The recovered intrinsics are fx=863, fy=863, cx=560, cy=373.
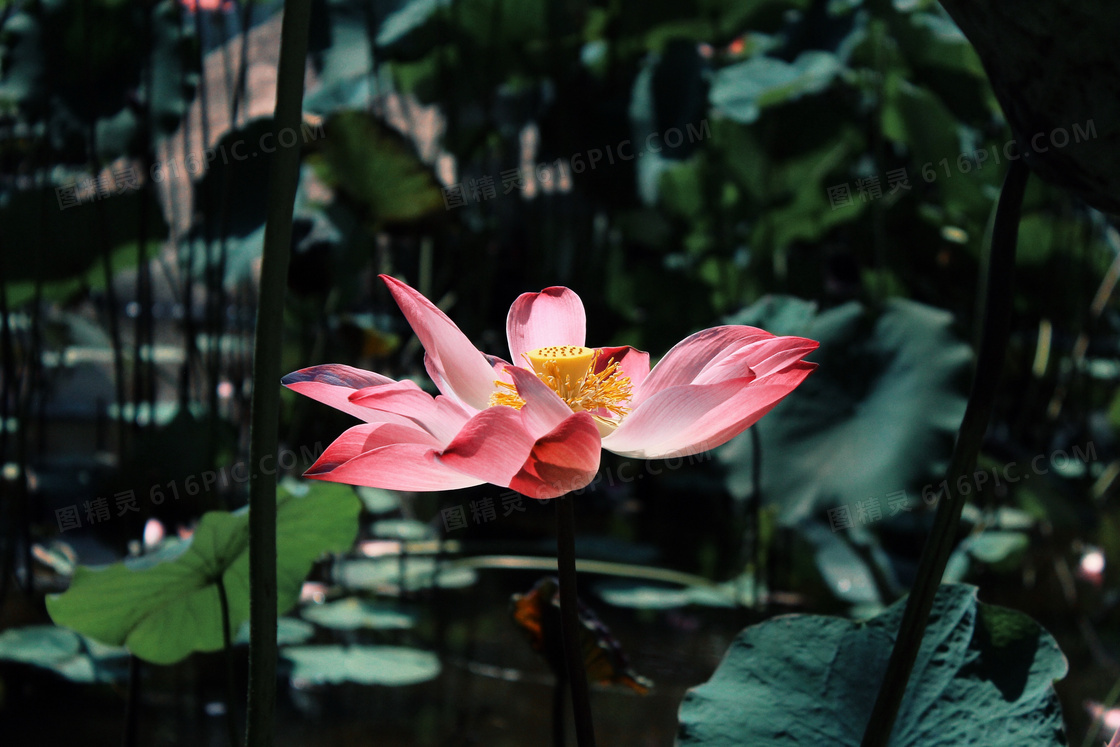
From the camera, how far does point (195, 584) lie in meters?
0.48

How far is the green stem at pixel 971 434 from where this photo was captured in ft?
0.74

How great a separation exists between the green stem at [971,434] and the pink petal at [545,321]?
0.15m

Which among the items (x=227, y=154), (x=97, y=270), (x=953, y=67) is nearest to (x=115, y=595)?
(x=227, y=154)

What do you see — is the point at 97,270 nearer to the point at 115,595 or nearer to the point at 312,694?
the point at 312,694

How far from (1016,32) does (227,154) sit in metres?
0.70

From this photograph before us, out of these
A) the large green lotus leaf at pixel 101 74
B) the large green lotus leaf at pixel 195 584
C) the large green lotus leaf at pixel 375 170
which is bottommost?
the large green lotus leaf at pixel 195 584

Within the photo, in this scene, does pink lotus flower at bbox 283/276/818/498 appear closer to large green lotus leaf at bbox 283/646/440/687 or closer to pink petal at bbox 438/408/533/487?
pink petal at bbox 438/408/533/487

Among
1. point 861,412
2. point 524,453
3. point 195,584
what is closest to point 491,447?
point 524,453


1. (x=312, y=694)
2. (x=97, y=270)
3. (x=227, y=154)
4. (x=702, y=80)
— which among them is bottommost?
(x=312, y=694)

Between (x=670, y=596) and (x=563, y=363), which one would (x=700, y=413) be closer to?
(x=563, y=363)

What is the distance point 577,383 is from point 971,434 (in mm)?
134

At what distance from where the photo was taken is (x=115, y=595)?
0.48m

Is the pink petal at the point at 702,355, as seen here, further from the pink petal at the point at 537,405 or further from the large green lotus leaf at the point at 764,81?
the large green lotus leaf at the point at 764,81

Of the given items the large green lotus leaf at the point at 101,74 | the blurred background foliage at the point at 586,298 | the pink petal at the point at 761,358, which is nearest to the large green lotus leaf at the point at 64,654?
the blurred background foliage at the point at 586,298
